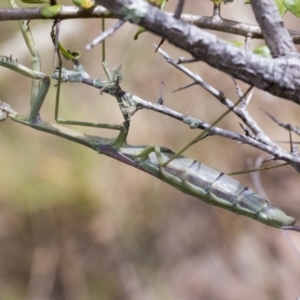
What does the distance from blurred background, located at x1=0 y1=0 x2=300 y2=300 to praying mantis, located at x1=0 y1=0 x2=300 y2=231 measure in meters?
1.20

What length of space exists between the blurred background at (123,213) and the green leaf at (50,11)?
1.64 m

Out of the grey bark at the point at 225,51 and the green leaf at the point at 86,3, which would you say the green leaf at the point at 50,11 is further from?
the grey bark at the point at 225,51

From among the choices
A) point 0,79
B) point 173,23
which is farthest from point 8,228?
point 173,23

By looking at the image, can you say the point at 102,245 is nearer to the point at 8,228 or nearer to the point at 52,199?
the point at 52,199

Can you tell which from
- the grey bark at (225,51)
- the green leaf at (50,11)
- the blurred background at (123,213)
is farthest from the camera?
the blurred background at (123,213)

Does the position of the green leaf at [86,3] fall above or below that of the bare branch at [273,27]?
below

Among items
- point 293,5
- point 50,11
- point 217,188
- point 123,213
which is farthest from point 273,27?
point 123,213

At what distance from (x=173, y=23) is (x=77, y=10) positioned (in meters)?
0.35

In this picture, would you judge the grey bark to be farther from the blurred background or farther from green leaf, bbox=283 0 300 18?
the blurred background

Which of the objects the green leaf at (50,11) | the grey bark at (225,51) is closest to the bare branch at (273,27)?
the grey bark at (225,51)

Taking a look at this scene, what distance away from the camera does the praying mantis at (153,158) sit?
91cm

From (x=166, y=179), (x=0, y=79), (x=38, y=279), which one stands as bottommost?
(x=38, y=279)

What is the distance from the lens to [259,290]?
7.29 feet

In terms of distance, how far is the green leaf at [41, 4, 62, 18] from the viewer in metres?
0.72
